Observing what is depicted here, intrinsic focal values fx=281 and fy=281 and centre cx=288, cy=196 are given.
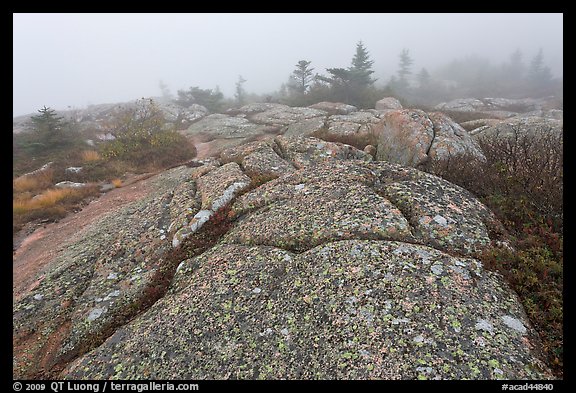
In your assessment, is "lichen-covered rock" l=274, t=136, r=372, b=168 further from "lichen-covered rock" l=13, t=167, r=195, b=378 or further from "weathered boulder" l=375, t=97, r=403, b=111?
"weathered boulder" l=375, t=97, r=403, b=111

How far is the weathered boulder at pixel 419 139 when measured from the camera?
12438 millimetres

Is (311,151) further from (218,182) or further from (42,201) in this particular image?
(42,201)

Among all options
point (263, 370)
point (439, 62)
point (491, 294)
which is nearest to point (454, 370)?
point (491, 294)

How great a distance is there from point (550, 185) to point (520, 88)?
305ft

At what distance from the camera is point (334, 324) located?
551 cm

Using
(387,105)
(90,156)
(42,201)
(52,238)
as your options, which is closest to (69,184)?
(42,201)

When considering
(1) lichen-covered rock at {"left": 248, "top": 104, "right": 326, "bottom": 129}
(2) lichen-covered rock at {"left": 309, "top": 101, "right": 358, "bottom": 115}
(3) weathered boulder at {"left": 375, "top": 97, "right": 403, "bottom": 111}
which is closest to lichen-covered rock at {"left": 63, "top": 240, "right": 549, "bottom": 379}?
(1) lichen-covered rock at {"left": 248, "top": 104, "right": 326, "bottom": 129}

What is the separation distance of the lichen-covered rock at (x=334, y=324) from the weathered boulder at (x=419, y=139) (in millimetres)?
7404

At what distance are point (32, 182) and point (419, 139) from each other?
25769mm

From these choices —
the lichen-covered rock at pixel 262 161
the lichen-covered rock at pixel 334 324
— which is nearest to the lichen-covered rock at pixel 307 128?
the lichen-covered rock at pixel 262 161

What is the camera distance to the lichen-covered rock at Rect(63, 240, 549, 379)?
4.76 metres

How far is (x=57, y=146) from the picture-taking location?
28.2m

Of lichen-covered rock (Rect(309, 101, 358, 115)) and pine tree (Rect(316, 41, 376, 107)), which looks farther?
pine tree (Rect(316, 41, 376, 107))

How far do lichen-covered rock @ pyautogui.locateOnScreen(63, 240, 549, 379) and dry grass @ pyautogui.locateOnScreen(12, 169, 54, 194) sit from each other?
19714 mm
